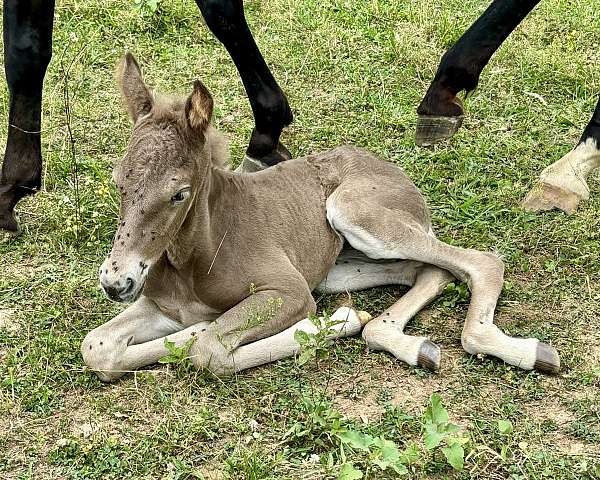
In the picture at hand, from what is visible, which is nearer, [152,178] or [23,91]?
[152,178]

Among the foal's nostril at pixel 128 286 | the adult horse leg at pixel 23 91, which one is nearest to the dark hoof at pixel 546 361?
the foal's nostril at pixel 128 286

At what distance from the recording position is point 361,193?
191 inches

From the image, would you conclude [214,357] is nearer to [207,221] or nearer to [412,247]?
[207,221]

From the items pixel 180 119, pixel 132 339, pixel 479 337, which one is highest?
pixel 180 119

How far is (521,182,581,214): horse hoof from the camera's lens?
18.0 feet

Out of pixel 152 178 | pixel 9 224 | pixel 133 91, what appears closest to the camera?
pixel 152 178

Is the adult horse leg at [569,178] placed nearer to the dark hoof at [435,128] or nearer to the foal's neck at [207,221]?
the dark hoof at [435,128]

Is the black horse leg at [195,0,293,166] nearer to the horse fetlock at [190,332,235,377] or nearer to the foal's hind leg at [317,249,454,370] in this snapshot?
the foal's hind leg at [317,249,454,370]

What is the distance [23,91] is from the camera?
5.14 metres

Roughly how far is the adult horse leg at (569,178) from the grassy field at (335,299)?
0.09 m

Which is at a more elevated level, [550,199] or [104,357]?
[550,199]

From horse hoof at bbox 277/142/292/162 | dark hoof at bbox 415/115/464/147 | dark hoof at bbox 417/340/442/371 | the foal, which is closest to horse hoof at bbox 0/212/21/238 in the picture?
the foal

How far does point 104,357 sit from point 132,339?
0.23 meters

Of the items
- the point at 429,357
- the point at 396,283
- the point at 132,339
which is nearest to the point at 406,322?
the point at 429,357
